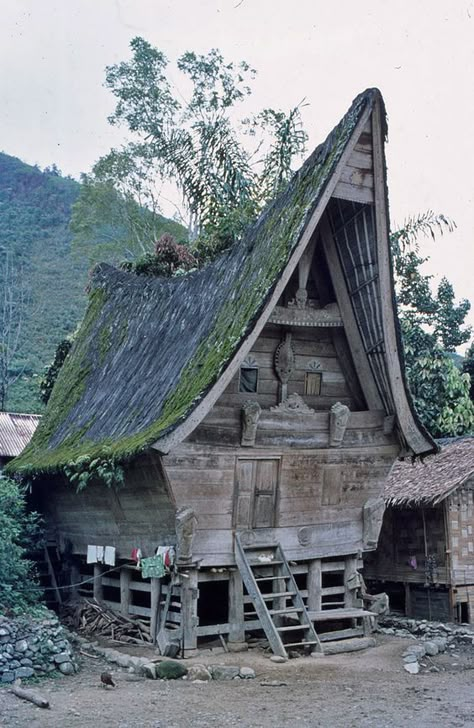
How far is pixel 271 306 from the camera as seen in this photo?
12.9m

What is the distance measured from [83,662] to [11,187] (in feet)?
216

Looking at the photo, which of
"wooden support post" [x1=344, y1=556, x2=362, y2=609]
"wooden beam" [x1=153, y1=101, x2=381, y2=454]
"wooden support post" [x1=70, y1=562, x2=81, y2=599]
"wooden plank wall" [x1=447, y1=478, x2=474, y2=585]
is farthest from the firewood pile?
"wooden plank wall" [x1=447, y1=478, x2=474, y2=585]

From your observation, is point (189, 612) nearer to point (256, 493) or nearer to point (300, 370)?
point (256, 493)

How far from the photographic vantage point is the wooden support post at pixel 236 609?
1332 centimetres

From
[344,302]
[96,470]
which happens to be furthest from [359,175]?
[96,470]

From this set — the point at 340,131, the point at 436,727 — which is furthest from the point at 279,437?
the point at 436,727

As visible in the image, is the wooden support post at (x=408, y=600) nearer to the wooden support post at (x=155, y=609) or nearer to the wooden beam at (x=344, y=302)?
the wooden beam at (x=344, y=302)

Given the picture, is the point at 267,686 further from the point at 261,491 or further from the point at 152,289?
the point at 152,289

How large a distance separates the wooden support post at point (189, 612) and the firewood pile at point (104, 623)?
1451 millimetres

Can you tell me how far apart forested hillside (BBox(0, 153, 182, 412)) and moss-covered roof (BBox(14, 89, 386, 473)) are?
19.0m

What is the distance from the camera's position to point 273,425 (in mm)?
14148

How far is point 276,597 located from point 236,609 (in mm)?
781

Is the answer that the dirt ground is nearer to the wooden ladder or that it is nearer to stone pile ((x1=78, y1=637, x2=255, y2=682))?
stone pile ((x1=78, y1=637, x2=255, y2=682))

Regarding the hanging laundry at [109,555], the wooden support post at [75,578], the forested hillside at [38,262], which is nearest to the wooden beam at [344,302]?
the hanging laundry at [109,555]
